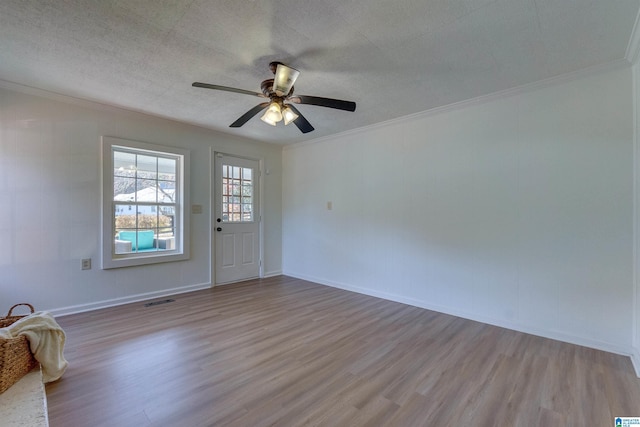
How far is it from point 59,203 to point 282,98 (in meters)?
2.87

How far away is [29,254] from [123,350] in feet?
5.64

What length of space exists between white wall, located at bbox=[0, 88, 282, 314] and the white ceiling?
1.25 feet

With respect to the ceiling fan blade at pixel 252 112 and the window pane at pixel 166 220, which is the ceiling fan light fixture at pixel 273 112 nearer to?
the ceiling fan blade at pixel 252 112

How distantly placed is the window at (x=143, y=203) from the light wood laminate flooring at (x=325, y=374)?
0.86 meters

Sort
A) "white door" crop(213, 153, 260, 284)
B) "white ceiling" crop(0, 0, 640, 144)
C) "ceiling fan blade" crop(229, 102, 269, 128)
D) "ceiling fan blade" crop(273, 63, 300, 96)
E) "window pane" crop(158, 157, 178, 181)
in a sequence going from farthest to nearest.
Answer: "white door" crop(213, 153, 260, 284)
"window pane" crop(158, 157, 178, 181)
"ceiling fan blade" crop(229, 102, 269, 128)
"ceiling fan blade" crop(273, 63, 300, 96)
"white ceiling" crop(0, 0, 640, 144)

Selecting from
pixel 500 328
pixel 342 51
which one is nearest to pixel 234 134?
pixel 342 51

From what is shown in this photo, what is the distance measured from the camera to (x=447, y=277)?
→ 349 centimetres

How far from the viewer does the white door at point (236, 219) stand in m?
4.76

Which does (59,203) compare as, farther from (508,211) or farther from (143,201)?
(508,211)

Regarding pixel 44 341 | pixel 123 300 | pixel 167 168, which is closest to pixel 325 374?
pixel 44 341

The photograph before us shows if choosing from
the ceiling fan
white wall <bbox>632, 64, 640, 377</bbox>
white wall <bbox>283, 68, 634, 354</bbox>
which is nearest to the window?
the ceiling fan

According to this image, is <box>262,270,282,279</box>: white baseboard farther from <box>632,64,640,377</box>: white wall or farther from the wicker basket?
<box>632,64,640,377</box>: white wall

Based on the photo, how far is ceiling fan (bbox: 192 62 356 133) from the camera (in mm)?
2271

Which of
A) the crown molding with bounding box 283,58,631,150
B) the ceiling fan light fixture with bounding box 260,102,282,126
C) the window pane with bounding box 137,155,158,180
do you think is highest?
the crown molding with bounding box 283,58,631,150
